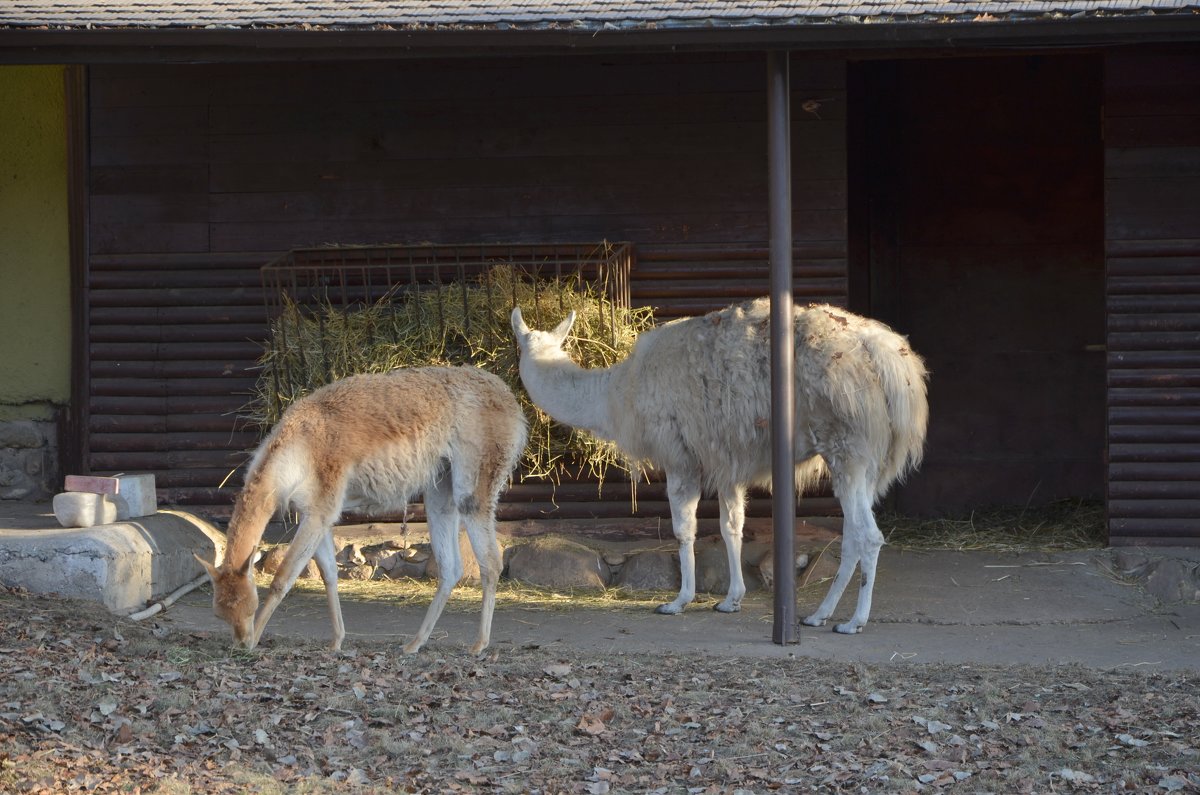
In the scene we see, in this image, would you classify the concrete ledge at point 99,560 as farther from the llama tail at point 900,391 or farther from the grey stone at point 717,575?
the llama tail at point 900,391

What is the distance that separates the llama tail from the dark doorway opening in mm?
3016

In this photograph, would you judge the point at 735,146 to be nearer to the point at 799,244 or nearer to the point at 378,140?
the point at 799,244

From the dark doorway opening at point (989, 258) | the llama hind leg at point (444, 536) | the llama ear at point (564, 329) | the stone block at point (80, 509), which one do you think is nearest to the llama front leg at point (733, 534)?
the llama ear at point (564, 329)

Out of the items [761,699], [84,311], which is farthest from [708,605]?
[84,311]

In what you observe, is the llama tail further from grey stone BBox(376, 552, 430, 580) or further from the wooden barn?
grey stone BBox(376, 552, 430, 580)

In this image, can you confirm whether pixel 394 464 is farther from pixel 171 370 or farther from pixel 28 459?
pixel 28 459

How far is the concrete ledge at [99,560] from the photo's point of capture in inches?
285

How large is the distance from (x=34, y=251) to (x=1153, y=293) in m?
7.56

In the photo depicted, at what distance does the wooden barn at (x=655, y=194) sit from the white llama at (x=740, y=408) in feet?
3.68

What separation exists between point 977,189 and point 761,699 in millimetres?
5820

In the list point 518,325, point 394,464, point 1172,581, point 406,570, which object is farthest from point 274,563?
point 1172,581

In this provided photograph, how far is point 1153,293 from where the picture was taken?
8500 mm

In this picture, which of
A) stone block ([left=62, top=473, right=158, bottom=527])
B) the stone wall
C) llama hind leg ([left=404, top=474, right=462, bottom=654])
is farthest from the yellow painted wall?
llama hind leg ([left=404, top=474, right=462, bottom=654])

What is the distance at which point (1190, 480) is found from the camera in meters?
8.48
